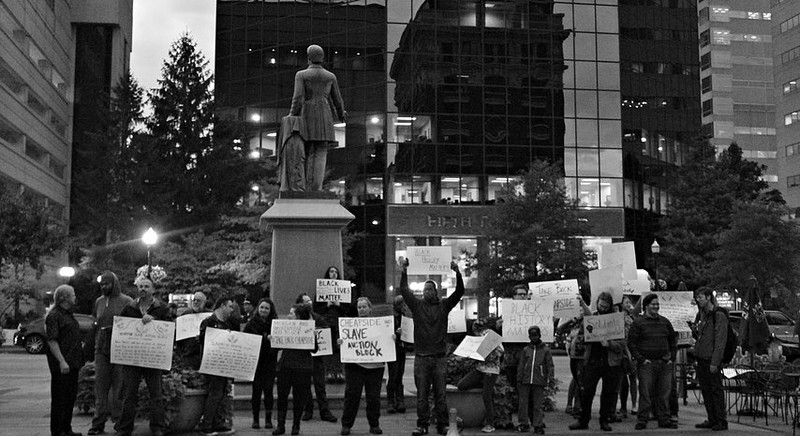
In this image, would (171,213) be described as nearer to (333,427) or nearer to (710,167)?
(710,167)

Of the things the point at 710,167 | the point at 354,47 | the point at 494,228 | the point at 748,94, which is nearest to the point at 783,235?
the point at 710,167

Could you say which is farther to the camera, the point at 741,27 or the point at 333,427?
the point at 741,27

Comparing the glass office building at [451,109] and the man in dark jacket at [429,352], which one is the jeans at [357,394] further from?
→ the glass office building at [451,109]

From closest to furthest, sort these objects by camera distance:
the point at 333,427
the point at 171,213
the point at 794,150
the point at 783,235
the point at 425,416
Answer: the point at 425,416 < the point at 333,427 < the point at 783,235 < the point at 171,213 < the point at 794,150

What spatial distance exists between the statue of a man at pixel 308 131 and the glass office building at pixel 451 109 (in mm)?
33252

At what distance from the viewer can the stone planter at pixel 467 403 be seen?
13.1m

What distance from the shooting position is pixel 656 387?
13336 millimetres

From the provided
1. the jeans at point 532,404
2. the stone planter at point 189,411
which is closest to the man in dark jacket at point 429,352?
the jeans at point 532,404

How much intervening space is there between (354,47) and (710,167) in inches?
875

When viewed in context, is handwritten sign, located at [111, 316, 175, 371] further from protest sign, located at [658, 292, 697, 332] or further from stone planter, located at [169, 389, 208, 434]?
protest sign, located at [658, 292, 697, 332]

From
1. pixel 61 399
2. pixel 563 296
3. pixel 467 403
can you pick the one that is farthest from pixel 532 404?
pixel 61 399

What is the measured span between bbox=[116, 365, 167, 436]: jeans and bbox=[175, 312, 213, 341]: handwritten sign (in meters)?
1.18

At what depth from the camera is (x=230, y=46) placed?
5569 centimetres

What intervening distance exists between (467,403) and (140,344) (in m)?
5.03
